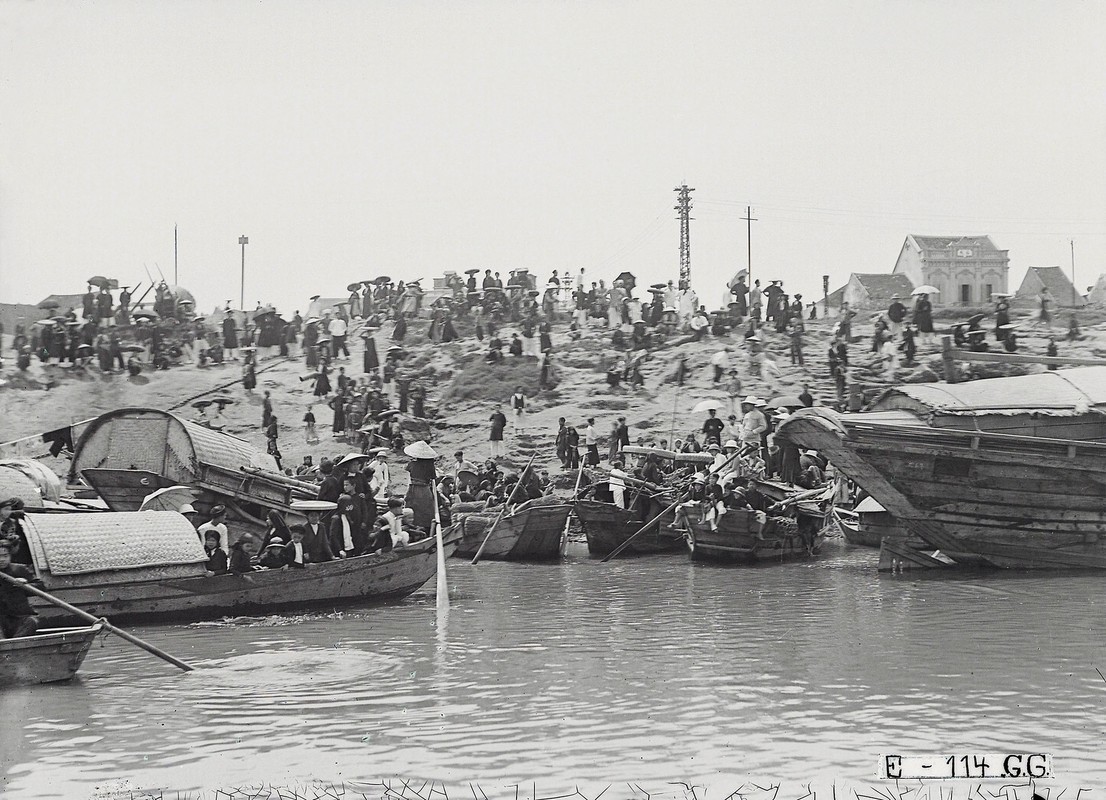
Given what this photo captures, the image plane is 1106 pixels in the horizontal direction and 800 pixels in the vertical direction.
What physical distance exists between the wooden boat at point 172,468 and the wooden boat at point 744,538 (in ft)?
21.8

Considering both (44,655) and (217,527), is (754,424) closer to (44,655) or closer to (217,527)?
(217,527)

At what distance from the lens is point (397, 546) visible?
16.0 m

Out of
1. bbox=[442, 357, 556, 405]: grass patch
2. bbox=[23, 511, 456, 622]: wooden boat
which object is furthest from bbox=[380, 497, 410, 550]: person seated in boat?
bbox=[442, 357, 556, 405]: grass patch

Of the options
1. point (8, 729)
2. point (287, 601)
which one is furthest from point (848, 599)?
point (8, 729)

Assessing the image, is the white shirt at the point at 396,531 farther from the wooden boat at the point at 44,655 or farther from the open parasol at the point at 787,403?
the open parasol at the point at 787,403

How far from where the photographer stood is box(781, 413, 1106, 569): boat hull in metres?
17.0

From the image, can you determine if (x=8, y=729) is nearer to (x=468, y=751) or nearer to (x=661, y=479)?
(x=468, y=751)

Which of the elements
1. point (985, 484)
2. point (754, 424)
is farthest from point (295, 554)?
point (754, 424)

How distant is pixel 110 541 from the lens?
13.5 meters

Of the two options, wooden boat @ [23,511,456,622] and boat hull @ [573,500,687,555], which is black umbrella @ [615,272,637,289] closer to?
boat hull @ [573,500,687,555]

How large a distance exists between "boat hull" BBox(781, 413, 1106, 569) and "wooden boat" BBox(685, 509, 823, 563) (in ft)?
9.72

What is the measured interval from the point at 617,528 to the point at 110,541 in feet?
36.3

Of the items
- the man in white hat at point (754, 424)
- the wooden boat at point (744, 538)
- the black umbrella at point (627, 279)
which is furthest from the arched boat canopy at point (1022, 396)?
the black umbrella at point (627, 279)

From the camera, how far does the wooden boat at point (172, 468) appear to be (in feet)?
55.8
